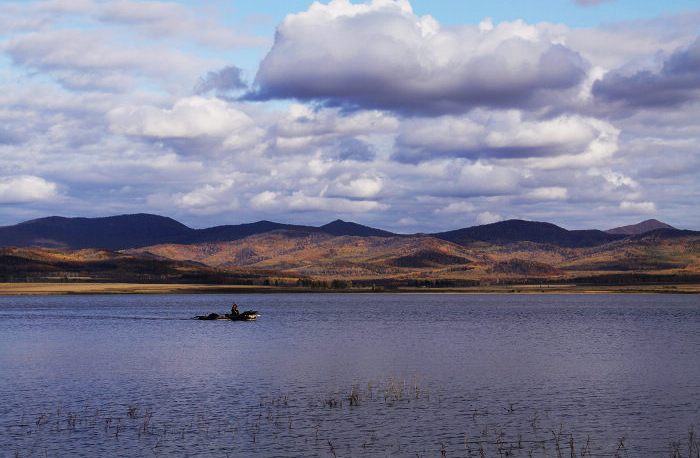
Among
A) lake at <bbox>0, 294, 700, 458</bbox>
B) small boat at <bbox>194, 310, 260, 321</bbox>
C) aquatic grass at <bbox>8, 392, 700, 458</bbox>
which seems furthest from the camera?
small boat at <bbox>194, 310, 260, 321</bbox>

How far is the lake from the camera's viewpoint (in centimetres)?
3997

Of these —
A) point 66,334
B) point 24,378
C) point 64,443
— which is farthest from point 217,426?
point 66,334

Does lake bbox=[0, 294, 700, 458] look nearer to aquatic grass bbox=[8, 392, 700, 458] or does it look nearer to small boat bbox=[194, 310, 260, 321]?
aquatic grass bbox=[8, 392, 700, 458]

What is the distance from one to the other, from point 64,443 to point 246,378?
2418cm

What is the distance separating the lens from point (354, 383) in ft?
198

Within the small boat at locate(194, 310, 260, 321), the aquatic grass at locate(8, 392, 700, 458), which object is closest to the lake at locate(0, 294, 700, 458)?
the aquatic grass at locate(8, 392, 700, 458)

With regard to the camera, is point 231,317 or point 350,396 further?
point 231,317

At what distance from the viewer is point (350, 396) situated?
52.8 meters

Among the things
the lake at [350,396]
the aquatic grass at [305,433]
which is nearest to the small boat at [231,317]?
the lake at [350,396]

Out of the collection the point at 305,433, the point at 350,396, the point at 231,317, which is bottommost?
the point at 231,317

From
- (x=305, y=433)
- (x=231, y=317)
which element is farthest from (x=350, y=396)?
(x=231, y=317)

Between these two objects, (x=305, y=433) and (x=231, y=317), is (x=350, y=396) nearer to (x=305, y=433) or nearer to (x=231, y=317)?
(x=305, y=433)

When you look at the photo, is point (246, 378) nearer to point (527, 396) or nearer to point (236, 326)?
point (527, 396)

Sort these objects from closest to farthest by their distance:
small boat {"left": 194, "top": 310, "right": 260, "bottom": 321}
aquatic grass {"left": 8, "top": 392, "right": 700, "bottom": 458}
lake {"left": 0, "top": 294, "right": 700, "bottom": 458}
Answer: aquatic grass {"left": 8, "top": 392, "right": 700, "bottom": 458} → lake {"left": 0, "top": 294, "right": 700, "bottom": 458} → small boat {"left": 194, "top": 310, "right": 260, "bottom": 321}
